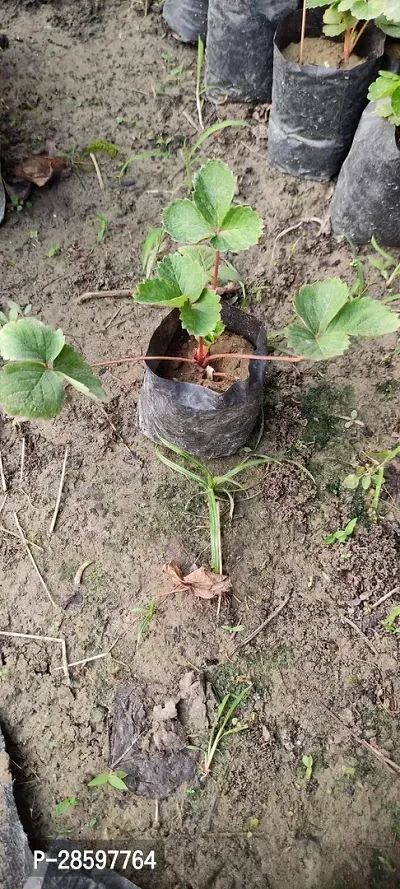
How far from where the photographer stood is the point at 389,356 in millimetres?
1870

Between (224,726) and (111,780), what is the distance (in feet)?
0.91

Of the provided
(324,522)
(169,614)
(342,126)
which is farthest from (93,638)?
(342,126)

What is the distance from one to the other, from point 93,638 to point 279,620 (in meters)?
0.47

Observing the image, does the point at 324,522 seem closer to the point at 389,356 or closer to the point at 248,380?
the point at 248,380

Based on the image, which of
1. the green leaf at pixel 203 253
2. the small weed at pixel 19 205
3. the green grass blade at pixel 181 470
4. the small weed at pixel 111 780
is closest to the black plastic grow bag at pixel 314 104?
the green leaf at pixel 203 253

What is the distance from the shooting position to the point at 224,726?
1401 mm

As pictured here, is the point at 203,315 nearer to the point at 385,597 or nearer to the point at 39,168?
the point at 385,597

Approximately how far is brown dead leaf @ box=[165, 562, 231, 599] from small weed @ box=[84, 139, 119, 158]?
1672 mm

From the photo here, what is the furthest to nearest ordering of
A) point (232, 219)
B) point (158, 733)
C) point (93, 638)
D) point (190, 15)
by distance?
point (190, 15) < point (93, 638) < point (158, 733) < point (232, 219)

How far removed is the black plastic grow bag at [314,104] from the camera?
191 cm

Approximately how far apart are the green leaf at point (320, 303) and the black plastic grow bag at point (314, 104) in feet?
3.29

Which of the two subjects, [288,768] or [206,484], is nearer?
[288,768]

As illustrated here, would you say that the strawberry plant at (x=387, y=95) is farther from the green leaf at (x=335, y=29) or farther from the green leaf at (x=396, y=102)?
the green leaf at (x=335, y=29)

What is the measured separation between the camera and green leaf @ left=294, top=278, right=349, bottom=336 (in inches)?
51.0
